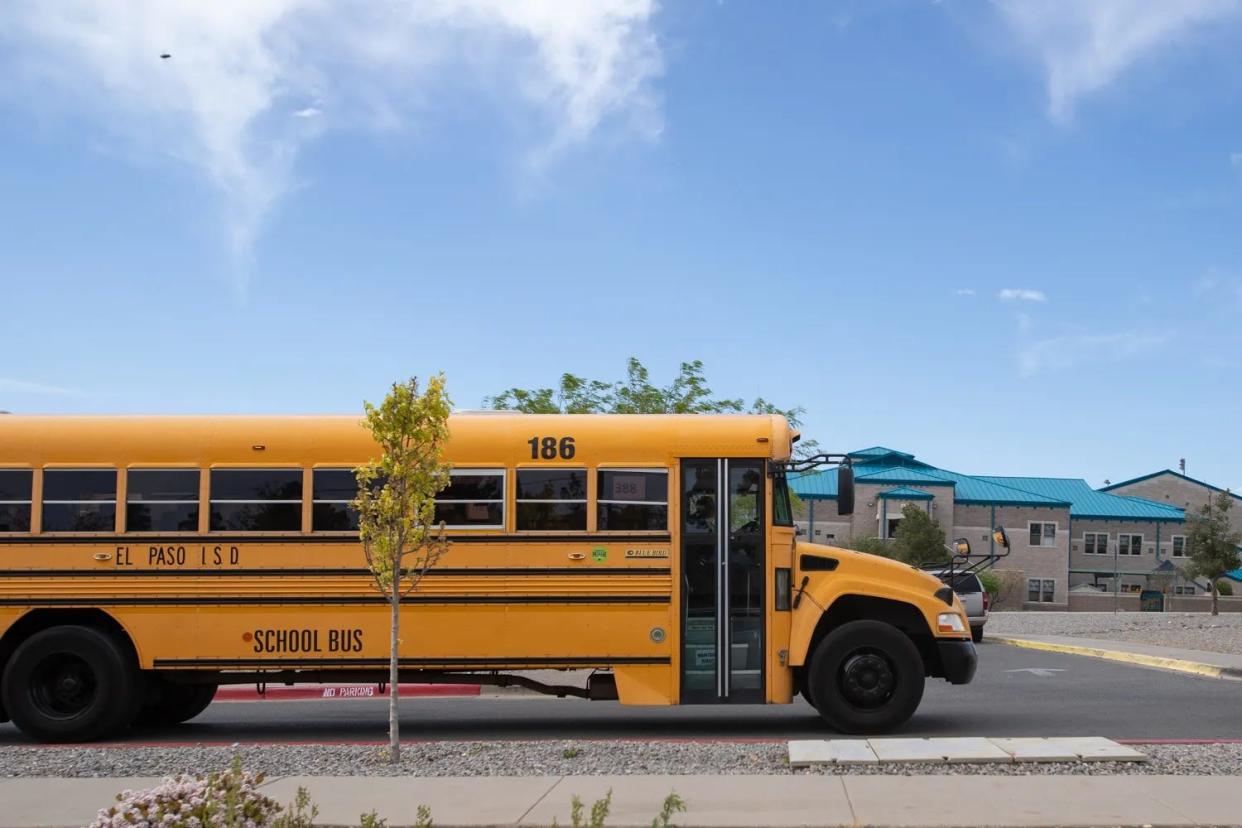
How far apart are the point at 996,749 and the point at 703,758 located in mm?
2147

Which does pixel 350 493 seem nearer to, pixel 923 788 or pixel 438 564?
pixel 438 564

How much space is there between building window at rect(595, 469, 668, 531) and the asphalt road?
6.71 feet

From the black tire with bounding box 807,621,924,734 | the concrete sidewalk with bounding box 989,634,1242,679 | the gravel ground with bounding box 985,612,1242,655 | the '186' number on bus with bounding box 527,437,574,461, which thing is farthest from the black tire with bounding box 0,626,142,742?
the gravel ground with bounding box 985,612,1242,655

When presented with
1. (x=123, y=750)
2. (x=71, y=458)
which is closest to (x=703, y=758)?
(x=123, y=750)

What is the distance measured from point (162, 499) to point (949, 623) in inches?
284

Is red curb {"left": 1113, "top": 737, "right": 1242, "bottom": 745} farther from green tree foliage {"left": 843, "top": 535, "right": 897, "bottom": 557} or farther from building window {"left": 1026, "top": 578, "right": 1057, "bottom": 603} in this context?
building window {"left": 1026, "top": 578, "right": 1057, "bottom": 603}

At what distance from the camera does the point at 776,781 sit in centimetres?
866

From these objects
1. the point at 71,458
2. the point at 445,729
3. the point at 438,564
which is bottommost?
the point at 445,729

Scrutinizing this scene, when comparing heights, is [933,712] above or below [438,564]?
below

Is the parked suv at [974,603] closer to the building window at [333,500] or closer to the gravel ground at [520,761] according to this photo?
the gravel ground at [520,761]

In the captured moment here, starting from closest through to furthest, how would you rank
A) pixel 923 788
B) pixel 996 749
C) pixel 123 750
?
1. pixel 923 788
2. pixel 996 749
3. pixel 123 750

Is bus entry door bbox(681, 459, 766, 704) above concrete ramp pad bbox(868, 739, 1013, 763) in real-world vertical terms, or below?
above

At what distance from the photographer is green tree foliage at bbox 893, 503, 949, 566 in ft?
Result: 212

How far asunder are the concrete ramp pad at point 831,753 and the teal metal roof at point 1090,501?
70393 millimetres
